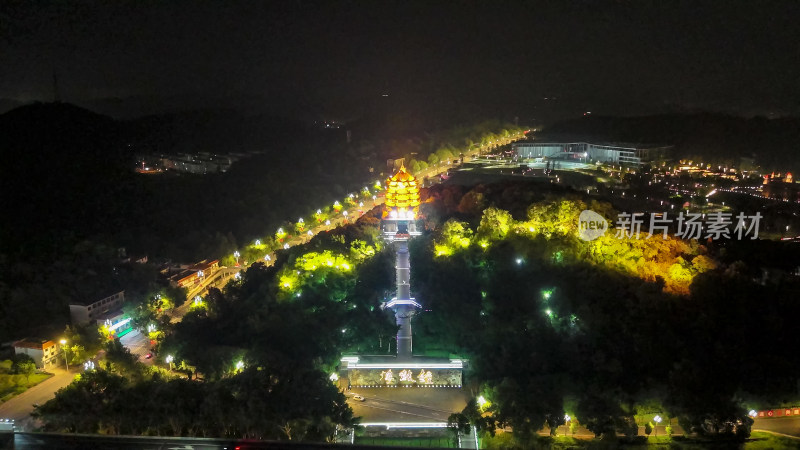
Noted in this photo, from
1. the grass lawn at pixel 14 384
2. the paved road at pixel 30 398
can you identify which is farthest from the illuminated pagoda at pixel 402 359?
the grass lawn at pixel 14 384

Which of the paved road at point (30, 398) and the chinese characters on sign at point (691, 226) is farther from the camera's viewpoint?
the chinese characters on sign at point (691, 226)

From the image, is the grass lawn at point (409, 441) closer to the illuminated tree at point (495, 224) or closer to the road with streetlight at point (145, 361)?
the road with streetlight at point (145, 361)

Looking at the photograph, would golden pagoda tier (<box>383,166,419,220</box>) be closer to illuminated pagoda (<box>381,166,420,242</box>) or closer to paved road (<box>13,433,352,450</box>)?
illuminated pagoda (<box>381,166,420,242</box>)

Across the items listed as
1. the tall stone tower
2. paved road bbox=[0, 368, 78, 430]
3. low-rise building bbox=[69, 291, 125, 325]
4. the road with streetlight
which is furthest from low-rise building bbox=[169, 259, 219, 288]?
the tall stone tower

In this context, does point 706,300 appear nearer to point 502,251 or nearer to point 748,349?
point 748,349

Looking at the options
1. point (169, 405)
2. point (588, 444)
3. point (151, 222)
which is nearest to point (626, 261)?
point (588, 444)

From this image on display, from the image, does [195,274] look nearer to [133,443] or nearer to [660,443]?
[133,443]
